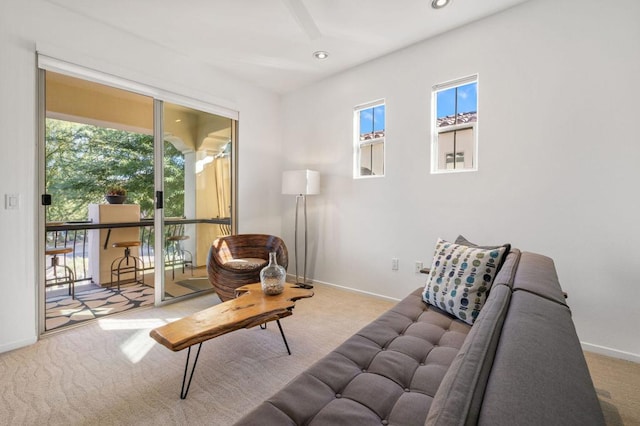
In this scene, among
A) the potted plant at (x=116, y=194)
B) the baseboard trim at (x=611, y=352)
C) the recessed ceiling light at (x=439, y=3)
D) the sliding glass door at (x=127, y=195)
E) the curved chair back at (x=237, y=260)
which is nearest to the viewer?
the baseboard trim at (x=611, y=352)

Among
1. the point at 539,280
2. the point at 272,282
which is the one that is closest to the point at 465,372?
the point at 539,280

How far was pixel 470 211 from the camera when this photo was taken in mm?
2770

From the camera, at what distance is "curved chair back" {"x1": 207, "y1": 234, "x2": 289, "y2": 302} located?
290cm

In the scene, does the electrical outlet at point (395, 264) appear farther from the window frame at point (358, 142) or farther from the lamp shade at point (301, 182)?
Answer: the lamp shade at point (301, 182)

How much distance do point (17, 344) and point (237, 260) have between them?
5.91 feet

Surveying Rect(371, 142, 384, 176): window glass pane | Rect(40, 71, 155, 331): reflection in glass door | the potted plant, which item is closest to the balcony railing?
Rect(40, 71, 155, 331): reflection in glass door

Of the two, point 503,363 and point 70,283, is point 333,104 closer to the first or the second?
point 503,363

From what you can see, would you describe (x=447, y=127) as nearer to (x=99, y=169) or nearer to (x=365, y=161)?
(x=365, y=161)

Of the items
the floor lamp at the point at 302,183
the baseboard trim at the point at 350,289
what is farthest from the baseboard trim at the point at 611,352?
the floor lamp at the point at 302,183

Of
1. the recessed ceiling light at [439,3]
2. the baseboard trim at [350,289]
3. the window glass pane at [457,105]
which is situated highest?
the recessed ceiling light at [439,3]

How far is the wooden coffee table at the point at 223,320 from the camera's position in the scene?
1546 millimetres

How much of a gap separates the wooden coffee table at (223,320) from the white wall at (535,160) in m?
1.57

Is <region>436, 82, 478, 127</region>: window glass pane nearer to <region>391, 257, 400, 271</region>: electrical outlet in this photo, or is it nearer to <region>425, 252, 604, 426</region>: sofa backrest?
<region>391, 257, 400, 271</region>: electrical outlet

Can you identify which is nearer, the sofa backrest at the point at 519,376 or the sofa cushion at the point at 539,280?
the sofa backrest at the point at 519,376
